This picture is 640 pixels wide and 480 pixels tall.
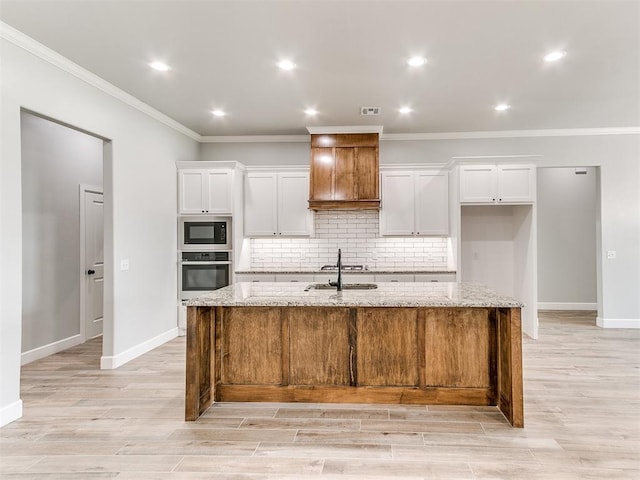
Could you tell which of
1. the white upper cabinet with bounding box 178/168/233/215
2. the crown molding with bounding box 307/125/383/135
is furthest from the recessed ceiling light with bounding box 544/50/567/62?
the white upper cabinet with bounding box 178/168/233/215

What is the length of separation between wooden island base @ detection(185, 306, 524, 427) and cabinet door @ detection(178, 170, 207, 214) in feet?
9.22

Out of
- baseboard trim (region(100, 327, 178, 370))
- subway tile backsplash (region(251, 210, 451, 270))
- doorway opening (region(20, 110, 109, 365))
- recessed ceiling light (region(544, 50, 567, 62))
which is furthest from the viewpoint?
subway tile backsplash (region(251, 210, 451, 270))

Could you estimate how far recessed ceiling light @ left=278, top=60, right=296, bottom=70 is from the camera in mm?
3704

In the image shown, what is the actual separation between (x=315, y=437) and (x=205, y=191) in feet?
12.8

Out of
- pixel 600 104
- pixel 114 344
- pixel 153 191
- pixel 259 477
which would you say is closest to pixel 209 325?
pixel 259 477

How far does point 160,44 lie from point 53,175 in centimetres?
276

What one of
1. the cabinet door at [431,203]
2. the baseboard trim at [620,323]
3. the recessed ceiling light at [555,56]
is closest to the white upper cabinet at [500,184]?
the cabinet door at [431,203]

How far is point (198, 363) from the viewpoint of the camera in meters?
3.04

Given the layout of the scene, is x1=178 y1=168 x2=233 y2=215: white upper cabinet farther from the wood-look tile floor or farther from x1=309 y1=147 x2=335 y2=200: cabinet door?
the wood-look tile floor

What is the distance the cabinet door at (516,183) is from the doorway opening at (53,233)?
481 centimetres

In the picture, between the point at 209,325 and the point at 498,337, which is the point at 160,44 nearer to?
the point at 209,325

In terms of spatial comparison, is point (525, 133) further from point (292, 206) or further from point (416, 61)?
point (292, 206)

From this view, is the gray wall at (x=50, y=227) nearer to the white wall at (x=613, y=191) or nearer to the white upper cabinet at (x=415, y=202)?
the white upper cabinet at (x=415, y=202)

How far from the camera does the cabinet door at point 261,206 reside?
6000mm
